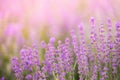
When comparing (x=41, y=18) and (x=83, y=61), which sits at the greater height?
(x=41, y=18)

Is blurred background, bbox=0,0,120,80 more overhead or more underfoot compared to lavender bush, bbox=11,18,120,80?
more overhead

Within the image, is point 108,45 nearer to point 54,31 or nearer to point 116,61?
point 116,61

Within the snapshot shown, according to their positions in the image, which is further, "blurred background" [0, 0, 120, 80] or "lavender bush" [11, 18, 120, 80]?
"blurred background" [0, 0, 120, 80]

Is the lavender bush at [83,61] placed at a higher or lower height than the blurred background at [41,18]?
lower

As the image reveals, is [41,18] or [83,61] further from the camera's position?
[41,18]

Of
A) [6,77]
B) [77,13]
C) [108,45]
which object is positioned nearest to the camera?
[108,45]

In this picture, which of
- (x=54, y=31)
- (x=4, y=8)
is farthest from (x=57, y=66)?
(x=4, y=8)

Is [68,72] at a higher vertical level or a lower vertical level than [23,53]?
lower

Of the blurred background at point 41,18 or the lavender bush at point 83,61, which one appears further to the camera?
the blurred background at point 41,18
